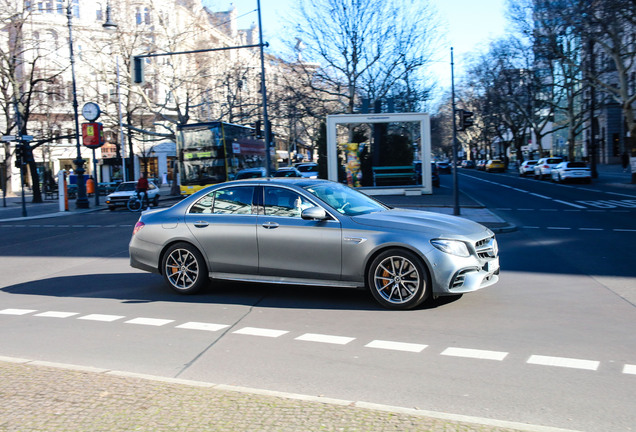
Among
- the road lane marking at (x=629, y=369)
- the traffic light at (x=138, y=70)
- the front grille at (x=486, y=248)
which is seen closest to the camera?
the road lane marking at (x=629, y=369)

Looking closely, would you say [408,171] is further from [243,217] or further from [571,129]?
[571,129]

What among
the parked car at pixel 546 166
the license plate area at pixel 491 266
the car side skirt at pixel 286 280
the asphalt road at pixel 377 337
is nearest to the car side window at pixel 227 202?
the car side skirt at pixel 286 280

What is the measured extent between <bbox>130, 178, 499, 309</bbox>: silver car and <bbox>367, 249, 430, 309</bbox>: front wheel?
0.04 ft

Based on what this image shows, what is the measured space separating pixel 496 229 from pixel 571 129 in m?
45.7

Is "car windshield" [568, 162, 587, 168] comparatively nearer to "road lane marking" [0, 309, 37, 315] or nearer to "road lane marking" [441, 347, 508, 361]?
"road lane marking" [441, 347, 508, 361]

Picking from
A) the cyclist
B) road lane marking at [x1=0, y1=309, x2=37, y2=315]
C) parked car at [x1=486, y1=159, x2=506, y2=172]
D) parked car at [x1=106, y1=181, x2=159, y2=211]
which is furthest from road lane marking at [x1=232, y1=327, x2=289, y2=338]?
parked car at [x1=486, y1=159, x2=506, y2=172]

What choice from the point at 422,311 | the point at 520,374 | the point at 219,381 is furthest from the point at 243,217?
the point at 520,374

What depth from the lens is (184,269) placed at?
8633 millimetres

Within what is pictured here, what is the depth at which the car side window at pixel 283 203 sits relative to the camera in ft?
26.2

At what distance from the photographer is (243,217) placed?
8273 mm

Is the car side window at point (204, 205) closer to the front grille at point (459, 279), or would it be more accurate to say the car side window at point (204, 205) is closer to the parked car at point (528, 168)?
the front grille at point (459, 279)

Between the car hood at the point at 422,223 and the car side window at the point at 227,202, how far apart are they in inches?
61.0

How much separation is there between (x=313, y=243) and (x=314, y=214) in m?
0.37

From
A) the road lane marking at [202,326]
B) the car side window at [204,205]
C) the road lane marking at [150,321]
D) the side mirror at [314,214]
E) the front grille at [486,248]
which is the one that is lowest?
the road lane marking at [202,326]
